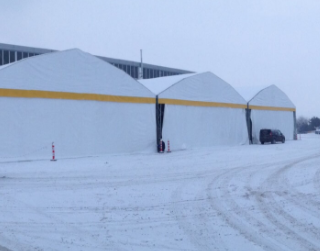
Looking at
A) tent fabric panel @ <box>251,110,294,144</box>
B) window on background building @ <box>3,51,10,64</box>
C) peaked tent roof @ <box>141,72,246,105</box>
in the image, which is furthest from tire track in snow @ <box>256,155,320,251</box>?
window on background building @ <box>3,51,10,64</box>

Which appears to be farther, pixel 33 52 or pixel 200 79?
pixel 33 52

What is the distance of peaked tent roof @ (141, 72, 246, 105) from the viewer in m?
29.8

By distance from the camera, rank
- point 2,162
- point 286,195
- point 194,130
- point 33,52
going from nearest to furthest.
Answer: point 286,195
point 2,162
point 194,130
point 33,52

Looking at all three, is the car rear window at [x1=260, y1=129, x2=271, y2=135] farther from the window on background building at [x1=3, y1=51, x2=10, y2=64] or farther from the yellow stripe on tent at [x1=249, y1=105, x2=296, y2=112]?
the window on background building at [x1=3, y1=51, x2=10, y2=64]

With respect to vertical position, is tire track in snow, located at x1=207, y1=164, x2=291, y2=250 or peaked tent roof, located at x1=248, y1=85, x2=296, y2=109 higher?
peaked tent roof, located at x1=248, y1=85, x2=296, y2=109

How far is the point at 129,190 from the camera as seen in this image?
12.9 meters

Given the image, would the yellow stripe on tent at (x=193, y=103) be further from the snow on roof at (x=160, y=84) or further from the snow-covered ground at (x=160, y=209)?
the snow-covered ground at (x=160, y=209)

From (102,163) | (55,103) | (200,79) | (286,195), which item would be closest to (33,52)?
(200,79)

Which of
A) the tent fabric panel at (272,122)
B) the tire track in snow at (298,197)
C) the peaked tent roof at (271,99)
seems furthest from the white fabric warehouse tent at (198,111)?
the tire track in snow at (298,197)

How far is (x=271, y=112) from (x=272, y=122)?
1013 mm

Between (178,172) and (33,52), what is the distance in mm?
31011

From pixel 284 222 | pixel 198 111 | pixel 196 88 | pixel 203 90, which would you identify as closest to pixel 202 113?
pixel 198 111

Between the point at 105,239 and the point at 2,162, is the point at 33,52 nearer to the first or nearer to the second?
the point at 2,162

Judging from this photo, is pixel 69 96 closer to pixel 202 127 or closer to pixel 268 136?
pixel 202 127
